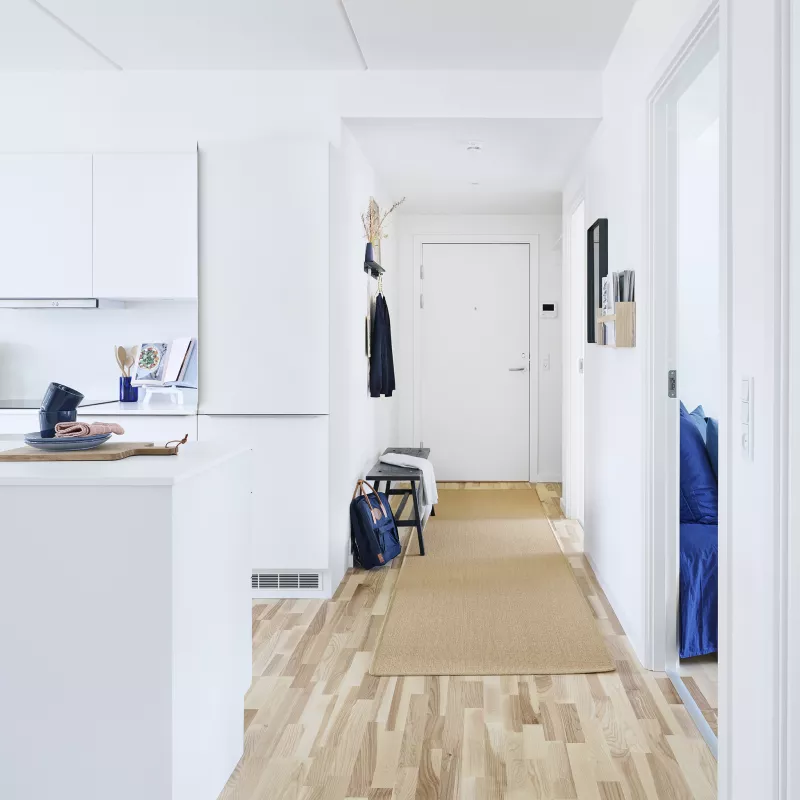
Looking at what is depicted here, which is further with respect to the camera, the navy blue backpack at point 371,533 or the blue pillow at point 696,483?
the navy blue backpack at point 371,533

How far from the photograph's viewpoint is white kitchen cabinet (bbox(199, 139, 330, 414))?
11.6 ft

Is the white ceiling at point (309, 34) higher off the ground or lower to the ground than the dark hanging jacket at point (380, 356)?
higher

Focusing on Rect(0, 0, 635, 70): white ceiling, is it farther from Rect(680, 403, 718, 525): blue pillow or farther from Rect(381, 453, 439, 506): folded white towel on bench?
Rect(381, 453, 439, 506): folded white towel on bench

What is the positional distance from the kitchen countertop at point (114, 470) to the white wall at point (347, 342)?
1.75 m

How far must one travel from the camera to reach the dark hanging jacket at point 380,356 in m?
4.90

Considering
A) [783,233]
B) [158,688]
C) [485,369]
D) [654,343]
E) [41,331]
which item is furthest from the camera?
[485,369]

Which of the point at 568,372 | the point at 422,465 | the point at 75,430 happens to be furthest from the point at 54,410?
the point at 568,372

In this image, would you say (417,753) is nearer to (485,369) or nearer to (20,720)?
(20,720)

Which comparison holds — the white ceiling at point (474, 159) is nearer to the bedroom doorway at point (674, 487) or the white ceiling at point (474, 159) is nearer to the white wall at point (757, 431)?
the bedroom doorway at point (674, 487)

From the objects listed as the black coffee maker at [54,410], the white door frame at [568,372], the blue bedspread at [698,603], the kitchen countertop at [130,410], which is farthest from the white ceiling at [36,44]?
the blue bedspread at [698,603]

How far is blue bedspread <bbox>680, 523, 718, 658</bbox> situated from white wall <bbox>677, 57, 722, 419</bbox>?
115cm

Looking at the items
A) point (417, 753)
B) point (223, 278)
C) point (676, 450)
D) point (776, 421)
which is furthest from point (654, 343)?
A: point (223, 278)

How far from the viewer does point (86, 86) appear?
3.66 metres

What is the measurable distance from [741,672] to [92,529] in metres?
1.41
